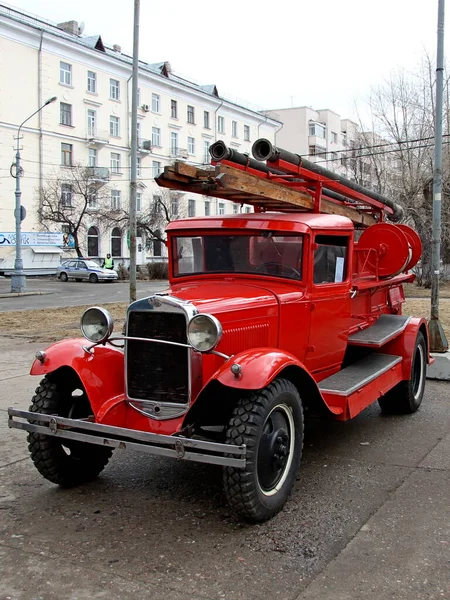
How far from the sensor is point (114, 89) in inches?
1957

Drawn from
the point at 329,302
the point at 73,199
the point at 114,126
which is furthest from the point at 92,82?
the point at 329,302

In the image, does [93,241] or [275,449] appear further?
[93,241]

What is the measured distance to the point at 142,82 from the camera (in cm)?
5134

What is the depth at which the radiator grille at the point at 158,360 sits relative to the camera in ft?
13.8

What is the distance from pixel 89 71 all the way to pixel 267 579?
49050 mm

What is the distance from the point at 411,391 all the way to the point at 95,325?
365cm

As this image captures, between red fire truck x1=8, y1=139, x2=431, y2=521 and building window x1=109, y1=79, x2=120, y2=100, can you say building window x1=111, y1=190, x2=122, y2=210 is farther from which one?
red fire truck x1=8, y1=139, x2=431, y2=521

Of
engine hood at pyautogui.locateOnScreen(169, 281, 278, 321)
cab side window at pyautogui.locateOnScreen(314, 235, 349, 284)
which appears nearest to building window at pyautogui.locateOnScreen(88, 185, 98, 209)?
cab side window at pyautogui.locateOnScreen(314, 235, 349, 284)

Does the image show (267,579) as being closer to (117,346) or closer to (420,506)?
(420,506)

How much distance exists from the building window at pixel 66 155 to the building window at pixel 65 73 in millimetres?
4568

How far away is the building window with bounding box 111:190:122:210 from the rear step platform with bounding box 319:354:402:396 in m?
44.8

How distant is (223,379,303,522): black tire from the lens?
373cm

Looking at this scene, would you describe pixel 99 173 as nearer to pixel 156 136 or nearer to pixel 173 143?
pixel 156 136

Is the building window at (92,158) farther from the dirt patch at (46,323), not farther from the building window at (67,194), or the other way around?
the dirt patch at (46,323)
